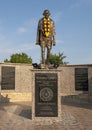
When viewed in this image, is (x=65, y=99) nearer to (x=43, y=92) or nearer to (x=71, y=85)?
(x=71, y=85)

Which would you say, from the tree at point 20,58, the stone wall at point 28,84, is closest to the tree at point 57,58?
the tree at point 20,58

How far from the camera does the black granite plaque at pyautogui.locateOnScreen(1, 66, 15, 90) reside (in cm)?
2124

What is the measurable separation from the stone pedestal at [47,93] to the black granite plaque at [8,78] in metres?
9.48

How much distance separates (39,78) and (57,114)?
67.5 inches

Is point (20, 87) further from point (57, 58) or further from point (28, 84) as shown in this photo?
point (57, 58)

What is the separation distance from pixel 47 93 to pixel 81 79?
10.1 m

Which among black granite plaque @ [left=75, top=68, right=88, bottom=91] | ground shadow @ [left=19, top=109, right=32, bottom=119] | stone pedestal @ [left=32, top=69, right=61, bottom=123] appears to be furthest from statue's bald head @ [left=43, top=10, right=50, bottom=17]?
black granite plaque @ [left=75, top=68, right=88, bottom=91]

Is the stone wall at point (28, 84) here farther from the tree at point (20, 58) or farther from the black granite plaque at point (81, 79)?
the tree at point (20, 58)

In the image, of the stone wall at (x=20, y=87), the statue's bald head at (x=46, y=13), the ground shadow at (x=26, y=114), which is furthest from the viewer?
the stone wall at (x=20, y=87)

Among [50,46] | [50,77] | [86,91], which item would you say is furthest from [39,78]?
[86,91]

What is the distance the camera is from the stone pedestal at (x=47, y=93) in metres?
12.1

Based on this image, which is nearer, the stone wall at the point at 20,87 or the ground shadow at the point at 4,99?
the ground shadow at the point at 4,99

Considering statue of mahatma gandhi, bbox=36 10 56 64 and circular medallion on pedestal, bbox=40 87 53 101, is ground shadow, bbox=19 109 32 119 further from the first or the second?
statue of mahatma gandhi, bbox=36 10 56 64

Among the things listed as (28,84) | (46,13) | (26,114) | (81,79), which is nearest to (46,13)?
(46,13)
